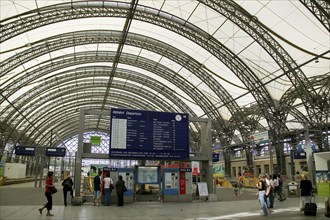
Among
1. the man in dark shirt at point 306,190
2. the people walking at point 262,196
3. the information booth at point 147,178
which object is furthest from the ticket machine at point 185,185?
the man in dark shirt at point 306,190

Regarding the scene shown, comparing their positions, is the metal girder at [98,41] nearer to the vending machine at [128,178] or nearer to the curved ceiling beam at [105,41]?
the curved ceiling beam at [105,41]

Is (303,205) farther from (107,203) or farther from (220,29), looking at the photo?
(220,29)

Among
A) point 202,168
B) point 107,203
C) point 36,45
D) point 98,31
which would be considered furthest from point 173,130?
point 36,45

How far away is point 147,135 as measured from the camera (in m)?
18.5

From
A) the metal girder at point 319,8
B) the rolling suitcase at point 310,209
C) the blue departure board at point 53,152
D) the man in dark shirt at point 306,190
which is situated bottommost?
the rolling suitcase at point 310,209

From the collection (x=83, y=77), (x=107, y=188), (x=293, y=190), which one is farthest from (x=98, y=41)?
(x=293, y=190)

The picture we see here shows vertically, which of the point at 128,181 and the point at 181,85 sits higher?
the point at 181,85

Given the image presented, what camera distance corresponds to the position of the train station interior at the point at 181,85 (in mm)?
17688

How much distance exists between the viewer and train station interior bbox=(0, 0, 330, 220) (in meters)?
17.7

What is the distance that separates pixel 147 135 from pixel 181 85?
2458cm

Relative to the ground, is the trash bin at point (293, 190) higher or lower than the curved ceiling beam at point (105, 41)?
lower

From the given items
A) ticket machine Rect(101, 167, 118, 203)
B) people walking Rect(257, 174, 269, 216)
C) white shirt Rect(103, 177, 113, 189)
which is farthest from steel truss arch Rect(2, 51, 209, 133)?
people walking Rect(257, 174, 269, 216)

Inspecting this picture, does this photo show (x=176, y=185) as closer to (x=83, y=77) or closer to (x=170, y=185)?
(x=170, y=185)

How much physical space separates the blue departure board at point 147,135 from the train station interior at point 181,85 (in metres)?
0.06
